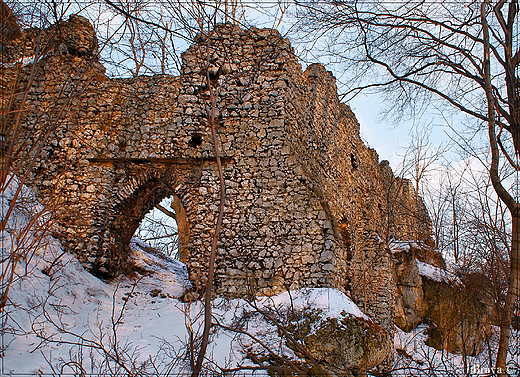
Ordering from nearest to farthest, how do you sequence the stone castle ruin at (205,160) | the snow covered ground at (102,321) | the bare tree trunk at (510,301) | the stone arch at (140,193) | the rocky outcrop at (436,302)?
the bare tree trunk at (510,301), the snow covered ground at (102,321), the stone castle ruin at (205,160), the stone arch at (140,193), the rocky outcrop at (436,302)

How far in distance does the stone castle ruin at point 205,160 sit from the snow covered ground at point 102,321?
0.49 meters

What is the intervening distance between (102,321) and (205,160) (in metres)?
3.11

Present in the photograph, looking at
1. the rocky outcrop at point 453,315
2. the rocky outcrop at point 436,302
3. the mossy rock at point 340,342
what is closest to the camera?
the mossy rock at point 340,342

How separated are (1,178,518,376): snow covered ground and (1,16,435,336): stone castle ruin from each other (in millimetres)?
486

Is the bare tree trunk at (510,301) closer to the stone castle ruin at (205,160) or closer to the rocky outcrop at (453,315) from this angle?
the stone castle ruin at (205,160)

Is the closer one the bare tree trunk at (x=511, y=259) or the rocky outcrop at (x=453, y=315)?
the bare tree trunk at (x=511, y=259)

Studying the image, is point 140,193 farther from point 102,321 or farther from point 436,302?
point 436,302

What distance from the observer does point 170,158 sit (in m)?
6.80

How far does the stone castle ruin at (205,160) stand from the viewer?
602 centimetres

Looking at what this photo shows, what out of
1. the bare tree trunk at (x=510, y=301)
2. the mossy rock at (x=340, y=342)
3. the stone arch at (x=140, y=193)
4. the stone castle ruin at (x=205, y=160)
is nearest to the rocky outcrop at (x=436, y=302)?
the stone castle ruin at (x=205, y=160)

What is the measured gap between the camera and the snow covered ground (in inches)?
155

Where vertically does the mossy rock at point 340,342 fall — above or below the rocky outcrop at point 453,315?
below

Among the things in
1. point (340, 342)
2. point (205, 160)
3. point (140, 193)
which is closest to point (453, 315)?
point (340, 342)

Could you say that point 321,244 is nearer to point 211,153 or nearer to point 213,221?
point 213,221
